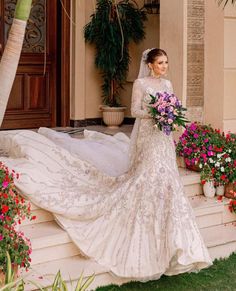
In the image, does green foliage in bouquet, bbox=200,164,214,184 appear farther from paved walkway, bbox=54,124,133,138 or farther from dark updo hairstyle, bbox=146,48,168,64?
paved walkway, bbox=54,124,133,138

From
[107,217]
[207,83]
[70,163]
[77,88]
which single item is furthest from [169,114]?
[77,88]

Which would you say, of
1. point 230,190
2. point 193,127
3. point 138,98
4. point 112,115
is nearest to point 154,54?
point 138,98

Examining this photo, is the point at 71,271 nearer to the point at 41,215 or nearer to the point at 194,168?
the point at 41,215

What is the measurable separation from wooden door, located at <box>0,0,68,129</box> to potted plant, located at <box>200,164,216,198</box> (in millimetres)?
2978

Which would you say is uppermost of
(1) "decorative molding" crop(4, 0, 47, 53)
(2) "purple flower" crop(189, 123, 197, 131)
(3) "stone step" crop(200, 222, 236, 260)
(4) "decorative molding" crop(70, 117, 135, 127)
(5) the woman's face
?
(1) "decorative molding" crop(4, 0, 47, 53)

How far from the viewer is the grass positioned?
15.8ft

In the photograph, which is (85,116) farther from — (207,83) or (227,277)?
(227,277)

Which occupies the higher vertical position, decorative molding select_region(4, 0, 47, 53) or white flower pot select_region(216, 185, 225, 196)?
decorative molding select_region(4, 0, 47, 53)

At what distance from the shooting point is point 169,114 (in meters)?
4.92

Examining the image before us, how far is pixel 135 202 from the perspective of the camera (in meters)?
5.00

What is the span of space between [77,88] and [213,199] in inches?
121

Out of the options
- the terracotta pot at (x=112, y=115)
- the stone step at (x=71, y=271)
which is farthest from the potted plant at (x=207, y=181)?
the terracotta pot at (x=112, y=115)

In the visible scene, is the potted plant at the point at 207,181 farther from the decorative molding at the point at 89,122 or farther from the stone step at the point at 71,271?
the decorative molding at the point at 89,122

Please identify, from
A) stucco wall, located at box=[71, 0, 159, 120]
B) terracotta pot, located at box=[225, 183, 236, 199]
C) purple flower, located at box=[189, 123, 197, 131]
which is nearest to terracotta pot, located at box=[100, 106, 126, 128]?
stucco wall, located at box=[71, 0, 159, 120]
